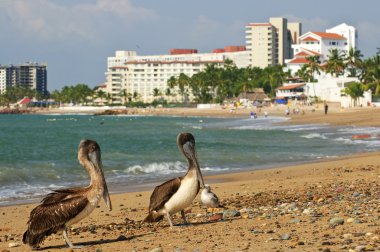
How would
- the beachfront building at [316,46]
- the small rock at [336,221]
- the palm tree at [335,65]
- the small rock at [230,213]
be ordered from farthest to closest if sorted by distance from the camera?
the beachfront building at [316,46] < the palm tree at [335,65] < the small rock at [230,213] < the small rock at [336,221]

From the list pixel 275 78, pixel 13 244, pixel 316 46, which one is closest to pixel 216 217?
pixel 13 244

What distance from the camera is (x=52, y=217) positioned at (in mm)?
9312

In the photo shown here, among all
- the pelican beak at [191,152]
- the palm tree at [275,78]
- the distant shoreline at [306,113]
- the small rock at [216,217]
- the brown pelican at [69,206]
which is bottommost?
the distant shoreline at [306,113]

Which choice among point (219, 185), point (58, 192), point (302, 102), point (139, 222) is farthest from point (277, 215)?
point (302, 102)

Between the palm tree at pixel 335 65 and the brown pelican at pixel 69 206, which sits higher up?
the palm tree at pixel 335 65

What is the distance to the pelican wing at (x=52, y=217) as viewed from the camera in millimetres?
9312

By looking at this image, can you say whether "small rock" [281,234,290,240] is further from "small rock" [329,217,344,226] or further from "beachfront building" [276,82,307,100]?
"beachfront building" [276,82,307,100]

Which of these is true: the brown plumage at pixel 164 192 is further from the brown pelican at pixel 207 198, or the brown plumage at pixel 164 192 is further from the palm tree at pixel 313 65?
the palm tree at pixel 313 65

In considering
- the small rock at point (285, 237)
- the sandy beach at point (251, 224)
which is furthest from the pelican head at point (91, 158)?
the small rock at point (285, 237)

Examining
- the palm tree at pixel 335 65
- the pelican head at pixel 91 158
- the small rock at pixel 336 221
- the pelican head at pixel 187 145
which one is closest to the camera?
the pelican head at pixel 91 158

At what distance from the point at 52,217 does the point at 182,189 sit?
1990 mm

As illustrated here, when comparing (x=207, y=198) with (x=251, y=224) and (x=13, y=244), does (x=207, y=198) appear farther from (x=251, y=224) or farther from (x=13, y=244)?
(x=13, y=244)

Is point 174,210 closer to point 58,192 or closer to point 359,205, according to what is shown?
point 58,192

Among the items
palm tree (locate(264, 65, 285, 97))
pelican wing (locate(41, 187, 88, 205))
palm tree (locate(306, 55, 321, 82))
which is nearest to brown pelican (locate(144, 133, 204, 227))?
pelican wing (locate(41, 187, 88, 205))
